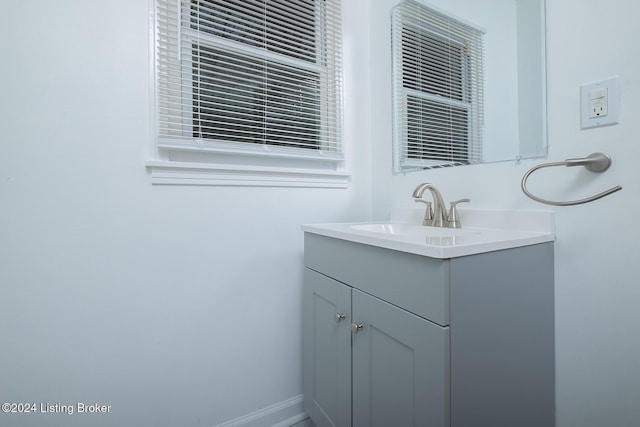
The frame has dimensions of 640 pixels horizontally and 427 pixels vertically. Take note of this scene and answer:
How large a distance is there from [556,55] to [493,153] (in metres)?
0.32

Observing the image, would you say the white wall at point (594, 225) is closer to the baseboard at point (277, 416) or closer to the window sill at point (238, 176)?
the window sill at point (238, 176)

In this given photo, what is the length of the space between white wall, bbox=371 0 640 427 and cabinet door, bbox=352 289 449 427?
486 mm

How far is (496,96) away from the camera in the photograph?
1.07 m

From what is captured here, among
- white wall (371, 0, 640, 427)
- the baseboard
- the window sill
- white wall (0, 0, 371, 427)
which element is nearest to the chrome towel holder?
white wall (371, 0, 640, 427)

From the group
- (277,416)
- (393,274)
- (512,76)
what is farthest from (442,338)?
(277,416)

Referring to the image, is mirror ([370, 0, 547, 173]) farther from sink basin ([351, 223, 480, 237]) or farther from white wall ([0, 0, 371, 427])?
white wall ([0, 0, 371, 427])

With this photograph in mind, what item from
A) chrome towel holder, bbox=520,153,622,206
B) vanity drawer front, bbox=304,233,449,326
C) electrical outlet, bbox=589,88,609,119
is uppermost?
electrical outlet, bbox=589,88,609,119

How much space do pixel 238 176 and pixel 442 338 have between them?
3.06 ft

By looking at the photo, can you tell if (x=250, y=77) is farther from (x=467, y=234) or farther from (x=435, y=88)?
(x=467, y=234)

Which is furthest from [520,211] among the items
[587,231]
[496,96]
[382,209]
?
[382,209]

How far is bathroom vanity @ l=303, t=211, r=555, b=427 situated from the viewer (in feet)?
2.23

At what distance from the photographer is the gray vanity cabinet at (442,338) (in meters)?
0.68

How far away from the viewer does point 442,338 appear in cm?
67

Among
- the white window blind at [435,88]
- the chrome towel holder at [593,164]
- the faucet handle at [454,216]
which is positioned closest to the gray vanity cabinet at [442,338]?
the chrome towel holder at [593,164]
